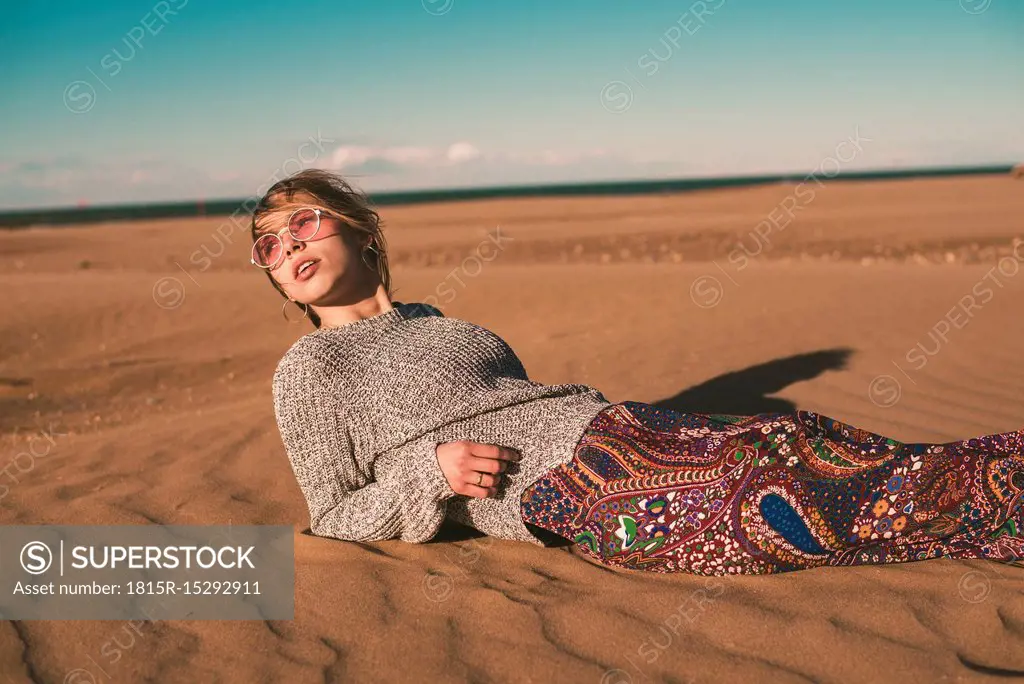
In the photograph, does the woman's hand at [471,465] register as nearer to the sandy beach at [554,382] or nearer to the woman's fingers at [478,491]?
the woman's fingers at [478,491]

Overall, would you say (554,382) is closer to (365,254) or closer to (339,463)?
(365,254)

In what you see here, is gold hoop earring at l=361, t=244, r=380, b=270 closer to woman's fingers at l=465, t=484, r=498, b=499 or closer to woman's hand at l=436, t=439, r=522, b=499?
woman's hand at l=436, t=439, r=522, b=499

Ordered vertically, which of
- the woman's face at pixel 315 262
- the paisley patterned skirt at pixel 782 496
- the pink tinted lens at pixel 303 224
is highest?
the pink tinted lens at pixel 303 224

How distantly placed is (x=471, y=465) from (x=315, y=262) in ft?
3.11

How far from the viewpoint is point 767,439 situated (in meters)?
2.58

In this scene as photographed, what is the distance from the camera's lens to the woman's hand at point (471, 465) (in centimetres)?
275

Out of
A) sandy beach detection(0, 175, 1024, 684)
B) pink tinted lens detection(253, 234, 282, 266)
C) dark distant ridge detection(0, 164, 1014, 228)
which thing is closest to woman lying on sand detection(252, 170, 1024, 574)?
pink tinted lens detection(253, 234, 282, 266)

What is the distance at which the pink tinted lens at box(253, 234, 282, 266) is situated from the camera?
3143 millimetres

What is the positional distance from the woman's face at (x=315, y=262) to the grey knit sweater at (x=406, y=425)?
18cm

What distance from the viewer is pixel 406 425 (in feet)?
9.58

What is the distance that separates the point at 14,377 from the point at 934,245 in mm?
13376

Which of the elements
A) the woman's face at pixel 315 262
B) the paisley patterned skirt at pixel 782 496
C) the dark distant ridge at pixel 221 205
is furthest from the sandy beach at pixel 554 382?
the dark distant ridge at pixel 221 205

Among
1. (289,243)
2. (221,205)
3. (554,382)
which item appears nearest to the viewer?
(289,243)

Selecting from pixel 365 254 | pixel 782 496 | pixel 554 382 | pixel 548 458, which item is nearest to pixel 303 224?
pixel 365 254
